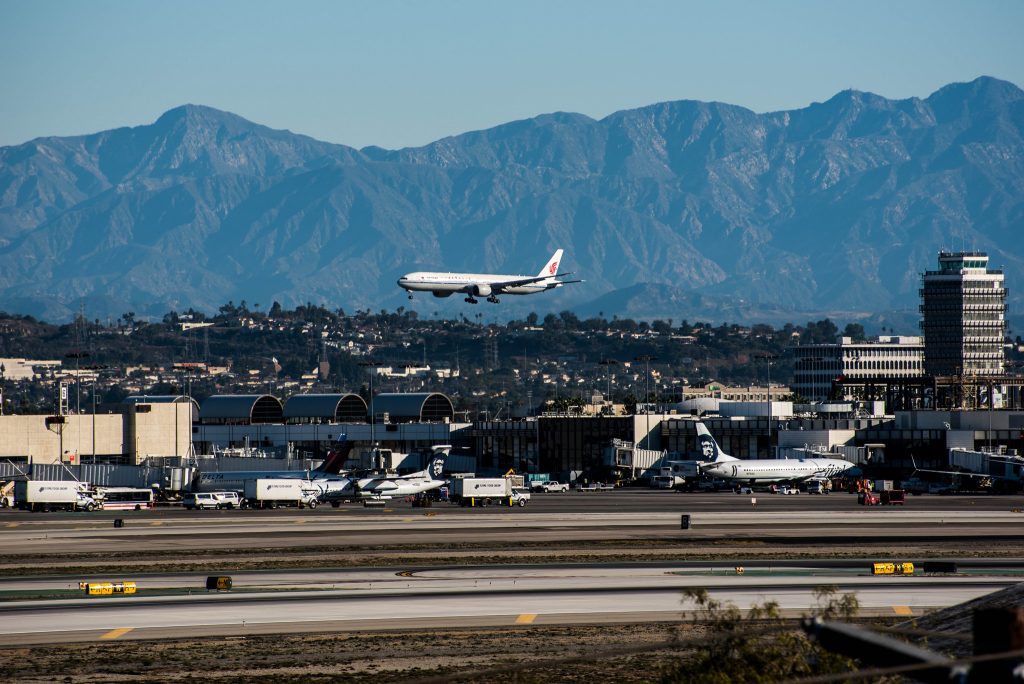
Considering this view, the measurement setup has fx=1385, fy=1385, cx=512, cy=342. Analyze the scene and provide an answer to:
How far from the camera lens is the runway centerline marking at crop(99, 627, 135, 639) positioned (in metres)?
40.5

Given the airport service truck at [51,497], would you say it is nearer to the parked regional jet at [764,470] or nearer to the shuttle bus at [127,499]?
the shuttle bus at [127,499]

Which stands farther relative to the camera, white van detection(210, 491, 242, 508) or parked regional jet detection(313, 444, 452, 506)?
parked regional jet detection(313, 444, 452, 506)

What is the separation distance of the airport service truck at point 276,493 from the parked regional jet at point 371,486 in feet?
7.35

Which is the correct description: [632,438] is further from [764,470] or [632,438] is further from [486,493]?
[486,493]

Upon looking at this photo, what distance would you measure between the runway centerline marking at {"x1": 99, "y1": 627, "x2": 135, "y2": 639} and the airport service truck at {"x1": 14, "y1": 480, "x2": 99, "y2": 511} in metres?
76.3

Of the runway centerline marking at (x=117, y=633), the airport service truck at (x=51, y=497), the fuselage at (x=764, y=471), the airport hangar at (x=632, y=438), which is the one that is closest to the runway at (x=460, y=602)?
the runway centerline marking at (x=117, y=633)

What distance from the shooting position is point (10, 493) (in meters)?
126

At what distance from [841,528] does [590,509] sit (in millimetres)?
29690

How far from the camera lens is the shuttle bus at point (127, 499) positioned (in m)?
118

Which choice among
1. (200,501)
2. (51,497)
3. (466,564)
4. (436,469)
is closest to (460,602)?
(466,564)

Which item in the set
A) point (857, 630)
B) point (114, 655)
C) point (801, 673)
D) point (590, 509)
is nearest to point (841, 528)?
point (590, 509)

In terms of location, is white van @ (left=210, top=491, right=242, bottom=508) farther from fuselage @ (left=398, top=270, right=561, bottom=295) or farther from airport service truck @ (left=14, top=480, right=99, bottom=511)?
fuselage @ (left=398, top=270, right=561, bottom=295)

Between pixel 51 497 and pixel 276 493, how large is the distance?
1828 centimetres

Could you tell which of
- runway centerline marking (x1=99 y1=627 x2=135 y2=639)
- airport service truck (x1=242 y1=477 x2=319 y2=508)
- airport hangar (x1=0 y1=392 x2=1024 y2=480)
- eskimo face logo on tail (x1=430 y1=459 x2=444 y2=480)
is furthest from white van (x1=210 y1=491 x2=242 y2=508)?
runway centerline marking (x1=99 y1=627 x2=135 y2=639)
